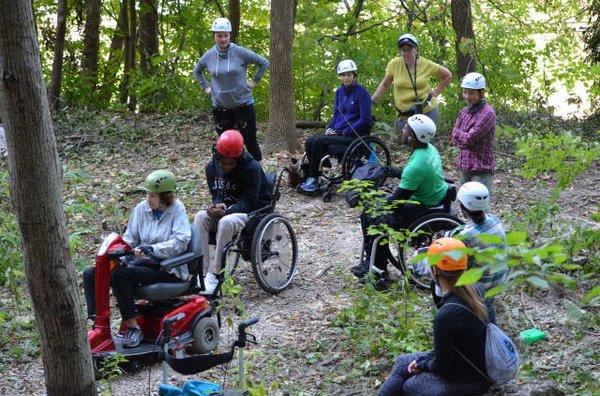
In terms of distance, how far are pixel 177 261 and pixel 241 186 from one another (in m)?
1.25

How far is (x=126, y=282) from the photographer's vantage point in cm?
582

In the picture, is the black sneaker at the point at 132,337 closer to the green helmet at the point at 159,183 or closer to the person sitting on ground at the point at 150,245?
the person sitting on ground at the point at 150,245

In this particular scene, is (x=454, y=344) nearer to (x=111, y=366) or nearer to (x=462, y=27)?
(x=111, y=366)

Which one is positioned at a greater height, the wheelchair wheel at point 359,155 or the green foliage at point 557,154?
the green foliage at point 557,154

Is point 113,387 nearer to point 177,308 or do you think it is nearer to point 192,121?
point 177,308

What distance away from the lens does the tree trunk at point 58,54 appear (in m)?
14.3

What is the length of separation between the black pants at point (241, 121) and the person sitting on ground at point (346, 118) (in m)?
0.76

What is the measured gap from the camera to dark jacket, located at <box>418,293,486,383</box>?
14.3 ft

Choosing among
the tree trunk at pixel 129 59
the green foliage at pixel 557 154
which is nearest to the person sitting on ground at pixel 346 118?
the green foliage at pixel 557 154

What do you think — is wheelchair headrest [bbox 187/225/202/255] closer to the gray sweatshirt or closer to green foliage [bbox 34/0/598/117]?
the gray sweatshirt

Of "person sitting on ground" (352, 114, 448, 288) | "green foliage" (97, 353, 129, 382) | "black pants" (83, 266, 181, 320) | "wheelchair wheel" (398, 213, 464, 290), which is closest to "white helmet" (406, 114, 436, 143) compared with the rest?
"person sitting on ground" (352, 114, 448, 288)

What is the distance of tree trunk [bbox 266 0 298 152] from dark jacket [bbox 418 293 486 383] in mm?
7025

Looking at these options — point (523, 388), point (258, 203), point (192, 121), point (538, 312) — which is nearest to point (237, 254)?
point (258, 203)

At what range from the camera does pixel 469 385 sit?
4480mm
